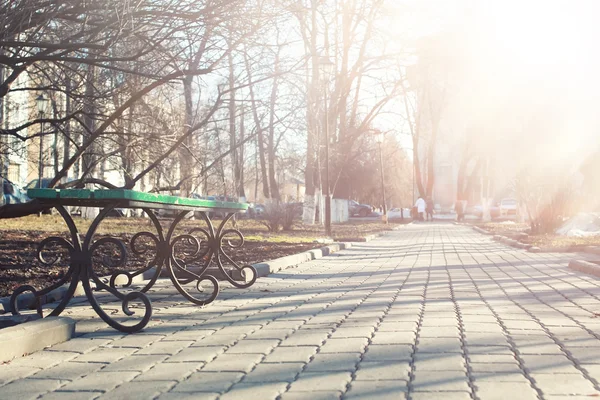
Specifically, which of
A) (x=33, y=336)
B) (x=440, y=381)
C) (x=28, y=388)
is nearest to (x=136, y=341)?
(x=33, y=336)

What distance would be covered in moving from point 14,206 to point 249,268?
368 cm

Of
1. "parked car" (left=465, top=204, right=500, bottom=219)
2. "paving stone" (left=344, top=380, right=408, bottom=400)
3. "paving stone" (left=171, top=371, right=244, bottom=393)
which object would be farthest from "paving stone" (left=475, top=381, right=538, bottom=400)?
"parked car" (left=465, top=204, right=500, bottom=219)

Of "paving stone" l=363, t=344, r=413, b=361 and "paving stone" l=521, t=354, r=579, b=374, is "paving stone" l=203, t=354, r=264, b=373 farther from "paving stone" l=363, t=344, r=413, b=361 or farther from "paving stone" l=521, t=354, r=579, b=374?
"paving stone" l=521, t=354, r=579, b=374

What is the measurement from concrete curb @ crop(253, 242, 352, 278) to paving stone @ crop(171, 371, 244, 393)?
609cm

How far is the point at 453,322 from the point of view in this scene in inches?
233

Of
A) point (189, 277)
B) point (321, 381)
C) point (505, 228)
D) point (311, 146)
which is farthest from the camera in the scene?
point (505, 228)

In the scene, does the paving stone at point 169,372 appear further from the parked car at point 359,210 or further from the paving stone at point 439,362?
the parked car at point 359,210

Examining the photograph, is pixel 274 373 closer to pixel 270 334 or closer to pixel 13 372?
pixel 270 334

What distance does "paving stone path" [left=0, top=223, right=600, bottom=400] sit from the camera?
12.4 feet

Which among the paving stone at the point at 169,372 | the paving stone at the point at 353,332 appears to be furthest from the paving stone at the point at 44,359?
the paving stone at the point at 353,332

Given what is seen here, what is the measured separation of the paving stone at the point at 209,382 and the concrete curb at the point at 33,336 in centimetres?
123

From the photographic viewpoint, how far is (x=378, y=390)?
3688 mm

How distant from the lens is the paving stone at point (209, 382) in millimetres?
3807

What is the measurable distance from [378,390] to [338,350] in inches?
43.7
